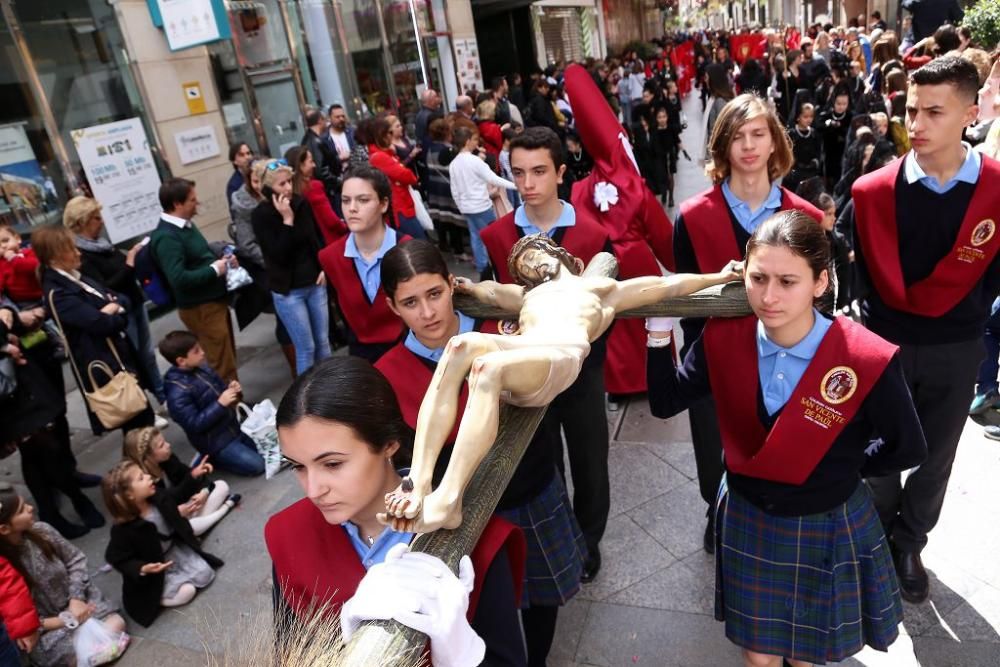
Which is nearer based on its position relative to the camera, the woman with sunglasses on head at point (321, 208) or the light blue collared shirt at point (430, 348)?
the light blue collared shirt at point (430, 348)

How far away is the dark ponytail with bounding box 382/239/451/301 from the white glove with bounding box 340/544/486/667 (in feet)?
3.22

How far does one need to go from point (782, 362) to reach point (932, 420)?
1.10m

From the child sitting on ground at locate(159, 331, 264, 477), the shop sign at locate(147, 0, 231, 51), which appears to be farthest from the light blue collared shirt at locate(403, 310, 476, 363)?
the shop sign at locate(147, 0, 231, 51)

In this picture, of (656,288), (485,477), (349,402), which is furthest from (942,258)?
(349,402)

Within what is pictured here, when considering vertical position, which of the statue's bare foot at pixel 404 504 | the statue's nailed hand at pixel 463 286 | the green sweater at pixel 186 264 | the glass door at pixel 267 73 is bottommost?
the green sweater at pixel 186 264

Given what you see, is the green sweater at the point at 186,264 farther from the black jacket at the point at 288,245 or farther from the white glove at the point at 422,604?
the white glove at the point at 422,604

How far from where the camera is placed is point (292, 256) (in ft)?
15.8

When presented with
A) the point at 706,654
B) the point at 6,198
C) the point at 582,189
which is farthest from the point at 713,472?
the point at 6,198

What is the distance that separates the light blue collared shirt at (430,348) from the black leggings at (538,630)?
937 mm

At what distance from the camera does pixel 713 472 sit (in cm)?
299

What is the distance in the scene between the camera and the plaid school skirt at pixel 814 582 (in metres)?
1.94

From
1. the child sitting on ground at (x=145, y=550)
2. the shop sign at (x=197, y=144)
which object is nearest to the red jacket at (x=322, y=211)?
the child sitting on ground at (x=145, y=550)

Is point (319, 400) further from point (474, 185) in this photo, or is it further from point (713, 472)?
point (474, 185)

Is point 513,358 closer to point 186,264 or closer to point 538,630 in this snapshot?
point 538,630
